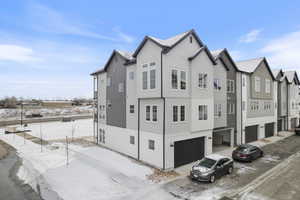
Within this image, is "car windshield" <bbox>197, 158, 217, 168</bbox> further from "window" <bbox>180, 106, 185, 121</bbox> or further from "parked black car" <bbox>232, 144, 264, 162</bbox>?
"parked black car" <bbox>232, 144, 264, 162</bbox>

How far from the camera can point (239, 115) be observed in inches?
953

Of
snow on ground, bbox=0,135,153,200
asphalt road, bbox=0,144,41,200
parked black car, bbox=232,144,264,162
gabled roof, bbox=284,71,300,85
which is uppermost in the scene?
gabled roof, bbox=284,71,300,85

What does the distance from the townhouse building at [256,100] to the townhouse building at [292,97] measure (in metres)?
7.59

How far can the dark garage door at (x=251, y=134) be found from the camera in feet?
84.6

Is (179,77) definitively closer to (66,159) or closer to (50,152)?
(66,159)

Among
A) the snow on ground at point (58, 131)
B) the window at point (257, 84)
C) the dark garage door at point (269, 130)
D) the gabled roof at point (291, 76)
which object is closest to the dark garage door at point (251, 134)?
the dark garage door at point (269, 130)

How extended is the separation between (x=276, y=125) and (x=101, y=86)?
2985 centimetres

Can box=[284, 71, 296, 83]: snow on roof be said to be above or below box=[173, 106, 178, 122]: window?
above

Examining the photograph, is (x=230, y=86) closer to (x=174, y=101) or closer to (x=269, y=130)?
(x=174, y=101)

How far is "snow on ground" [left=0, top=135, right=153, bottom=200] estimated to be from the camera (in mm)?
11812

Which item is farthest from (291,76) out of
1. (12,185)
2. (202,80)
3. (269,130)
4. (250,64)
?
(12,185)

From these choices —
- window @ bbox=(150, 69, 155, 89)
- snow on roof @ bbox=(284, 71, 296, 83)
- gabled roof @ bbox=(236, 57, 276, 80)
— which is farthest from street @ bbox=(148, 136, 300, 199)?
snow on roof @ bbox=(284, 71, 296, 83)

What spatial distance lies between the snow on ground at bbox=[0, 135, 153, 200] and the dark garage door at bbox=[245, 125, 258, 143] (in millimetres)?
17071

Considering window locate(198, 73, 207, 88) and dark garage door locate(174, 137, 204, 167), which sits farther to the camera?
window locate(198, 73, 207, 88)
